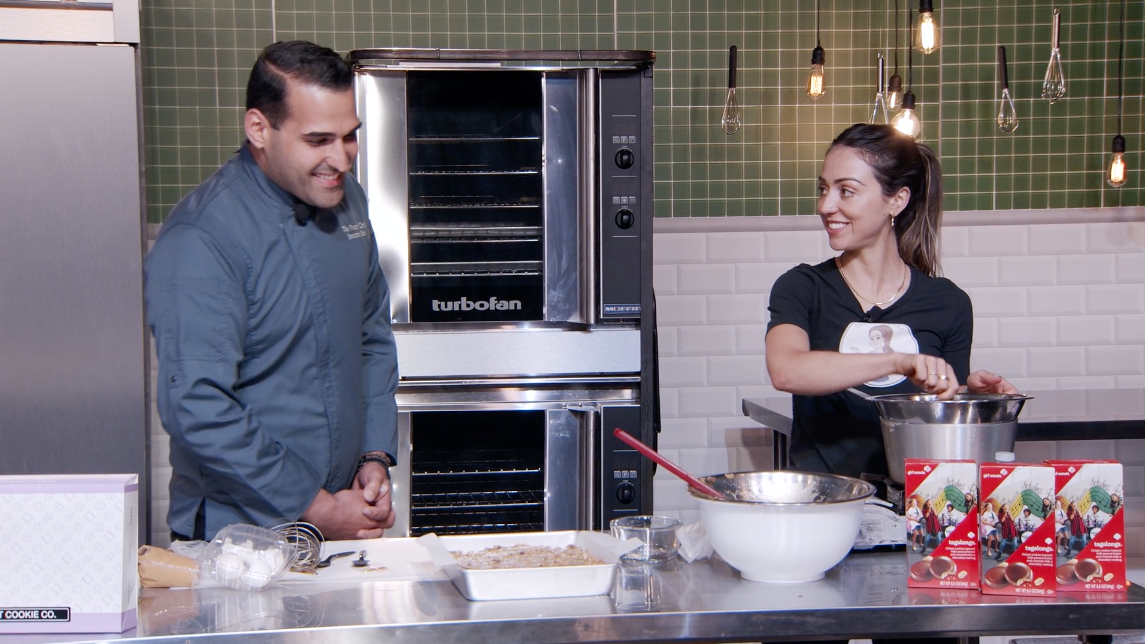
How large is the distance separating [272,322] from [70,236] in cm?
101

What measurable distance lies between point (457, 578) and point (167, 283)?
0.83 meters

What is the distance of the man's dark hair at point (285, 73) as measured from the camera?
2053mm

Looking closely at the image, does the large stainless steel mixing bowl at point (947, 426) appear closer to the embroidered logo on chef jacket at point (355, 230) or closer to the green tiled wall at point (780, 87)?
the embroidered logo on chef jacket at point (355, 230)

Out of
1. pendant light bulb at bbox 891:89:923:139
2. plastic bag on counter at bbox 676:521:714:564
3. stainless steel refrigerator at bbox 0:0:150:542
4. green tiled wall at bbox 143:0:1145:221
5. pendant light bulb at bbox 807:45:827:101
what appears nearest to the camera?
plastic bag on counter at bbox 676:521:714:564

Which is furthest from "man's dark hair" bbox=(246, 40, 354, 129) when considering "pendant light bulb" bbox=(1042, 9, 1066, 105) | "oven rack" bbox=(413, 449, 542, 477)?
"pendant light bulb" bbox=(1042, 9, 1066, 105)

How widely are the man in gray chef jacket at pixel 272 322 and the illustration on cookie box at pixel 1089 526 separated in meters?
1.28

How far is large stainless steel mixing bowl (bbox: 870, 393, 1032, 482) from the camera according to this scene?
1729mm

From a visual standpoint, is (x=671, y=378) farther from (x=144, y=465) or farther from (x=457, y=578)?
(x=457, y=578)

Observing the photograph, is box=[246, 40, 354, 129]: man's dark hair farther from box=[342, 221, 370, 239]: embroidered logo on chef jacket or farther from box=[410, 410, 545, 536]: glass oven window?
box=[410, 410, 545, 536]: glass oven window

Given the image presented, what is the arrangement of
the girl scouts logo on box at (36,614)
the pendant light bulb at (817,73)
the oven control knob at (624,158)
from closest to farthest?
the girl scouts logo on box at (36,614) < the oven control knob at (624,158) < the pendant light bulb at (817,73)

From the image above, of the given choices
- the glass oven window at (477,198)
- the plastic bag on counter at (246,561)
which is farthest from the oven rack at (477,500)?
the plastic bag on counter at (246,561)

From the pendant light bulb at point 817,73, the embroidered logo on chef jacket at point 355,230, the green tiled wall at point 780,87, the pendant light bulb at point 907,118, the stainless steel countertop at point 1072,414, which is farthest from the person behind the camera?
the green tiled wall at point 780,87

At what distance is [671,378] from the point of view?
3.92m

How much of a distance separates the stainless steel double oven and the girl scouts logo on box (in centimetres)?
172
